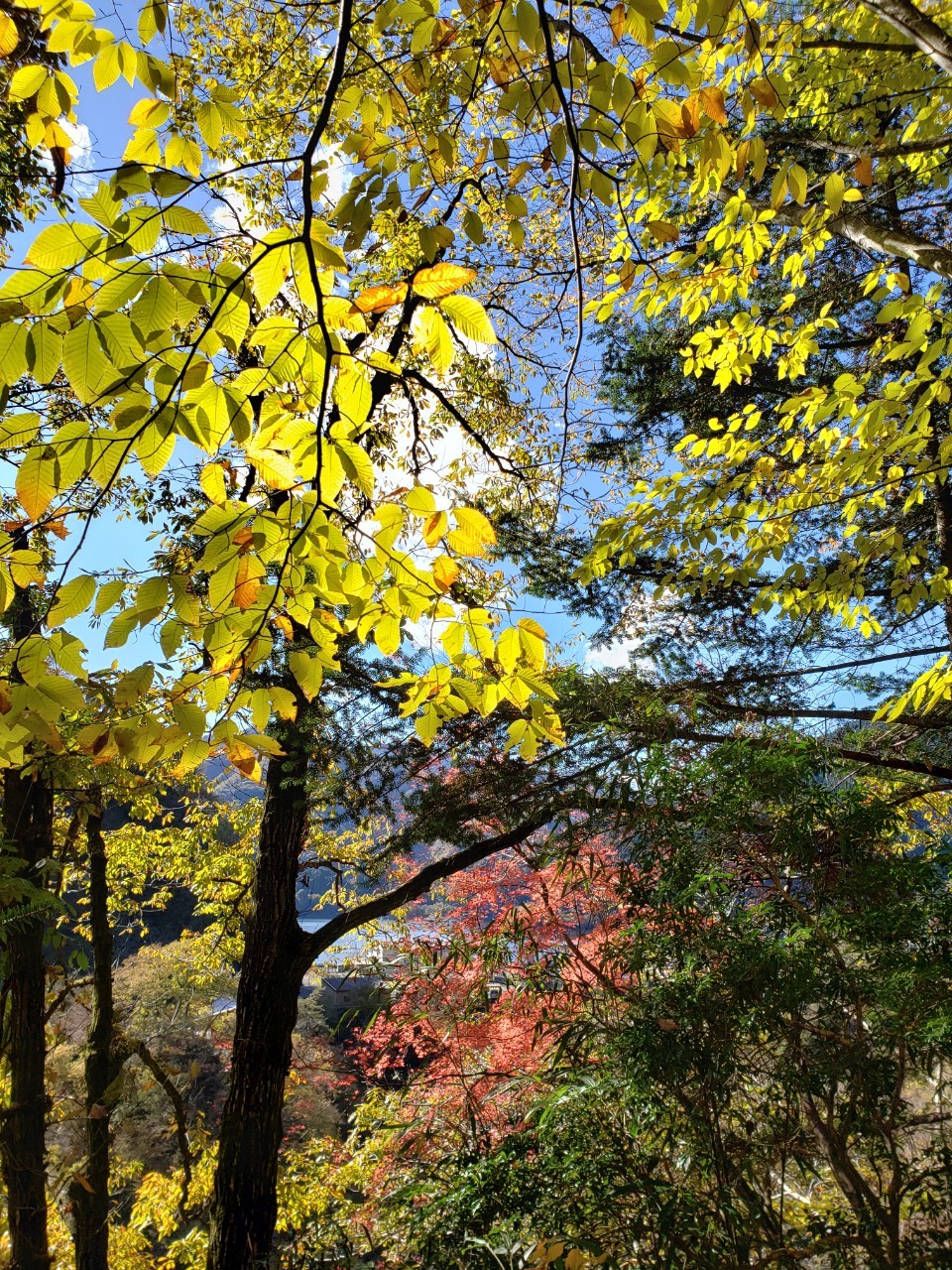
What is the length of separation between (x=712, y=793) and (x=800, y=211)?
7.99 feet

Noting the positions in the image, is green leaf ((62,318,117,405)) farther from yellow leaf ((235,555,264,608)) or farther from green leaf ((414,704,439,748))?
green leaf ((414,704,439,748))

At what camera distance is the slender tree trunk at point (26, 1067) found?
3936 millimetres

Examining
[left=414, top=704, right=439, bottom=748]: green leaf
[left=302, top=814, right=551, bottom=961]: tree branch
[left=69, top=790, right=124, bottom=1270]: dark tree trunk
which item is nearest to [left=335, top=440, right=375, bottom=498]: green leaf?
[left=414, top=704, right=439, bottom=748]: green leaf

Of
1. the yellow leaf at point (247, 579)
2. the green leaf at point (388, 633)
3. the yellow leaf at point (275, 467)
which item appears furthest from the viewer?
the green leaf at point (388, 633)

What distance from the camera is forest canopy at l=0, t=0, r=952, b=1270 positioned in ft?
3.14

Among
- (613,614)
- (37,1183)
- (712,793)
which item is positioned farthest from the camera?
(613,614)

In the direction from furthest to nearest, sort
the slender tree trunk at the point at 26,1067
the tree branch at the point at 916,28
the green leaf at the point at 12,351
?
the slender tree trunk at the point at 26,1067
the tree branch at the point at 916,28
the green leaf at the point at 12,351

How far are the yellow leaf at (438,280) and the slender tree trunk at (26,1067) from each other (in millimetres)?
3836

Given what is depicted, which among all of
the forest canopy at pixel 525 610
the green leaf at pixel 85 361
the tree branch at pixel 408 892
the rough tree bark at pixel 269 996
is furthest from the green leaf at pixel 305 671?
the tree branch at pixel 408 892

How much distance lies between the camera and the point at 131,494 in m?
4.14

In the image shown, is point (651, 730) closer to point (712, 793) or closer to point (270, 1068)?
point (712, 793)

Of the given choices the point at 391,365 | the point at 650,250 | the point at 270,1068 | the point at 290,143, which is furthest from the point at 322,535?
the point at 650,250

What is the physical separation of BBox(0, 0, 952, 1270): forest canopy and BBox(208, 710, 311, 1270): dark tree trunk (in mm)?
21

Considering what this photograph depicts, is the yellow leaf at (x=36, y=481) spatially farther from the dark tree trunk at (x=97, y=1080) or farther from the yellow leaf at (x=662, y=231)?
the dark tree trunk at (x=97, y=1080)
